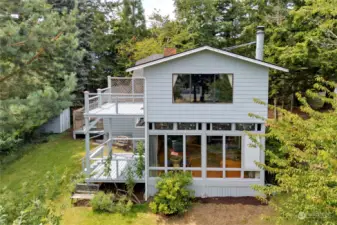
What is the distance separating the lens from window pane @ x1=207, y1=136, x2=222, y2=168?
32.9 ft

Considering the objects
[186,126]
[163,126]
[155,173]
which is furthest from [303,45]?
[155,173]

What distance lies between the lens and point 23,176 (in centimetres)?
1230

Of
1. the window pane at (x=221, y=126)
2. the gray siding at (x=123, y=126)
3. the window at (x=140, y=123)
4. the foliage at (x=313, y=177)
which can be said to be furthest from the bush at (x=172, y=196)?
the gray siding at (x=123, y=126)

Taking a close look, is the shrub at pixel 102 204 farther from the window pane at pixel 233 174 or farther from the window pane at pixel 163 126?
the window pane at pixel 233 174

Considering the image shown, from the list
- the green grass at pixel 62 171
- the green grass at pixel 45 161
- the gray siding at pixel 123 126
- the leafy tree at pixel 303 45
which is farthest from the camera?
the gray siding at pixel 123 126

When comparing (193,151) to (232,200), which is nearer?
(232,200)

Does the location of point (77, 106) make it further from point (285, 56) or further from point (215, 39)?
point (285, 56)

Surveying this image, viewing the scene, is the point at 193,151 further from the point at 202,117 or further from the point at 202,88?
the point at 202,88

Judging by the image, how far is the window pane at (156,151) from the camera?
1015 centimetres

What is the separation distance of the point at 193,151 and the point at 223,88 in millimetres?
2578

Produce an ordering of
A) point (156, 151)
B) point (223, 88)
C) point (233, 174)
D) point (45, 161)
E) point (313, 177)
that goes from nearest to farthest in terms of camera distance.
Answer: point (313, 177) < point (223, 88) < point (233, 174) < point (156, 151) < point (45, 161)

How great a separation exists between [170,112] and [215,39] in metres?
16.9

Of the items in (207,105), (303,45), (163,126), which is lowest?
(163,126)

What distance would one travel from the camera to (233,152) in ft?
33.1
